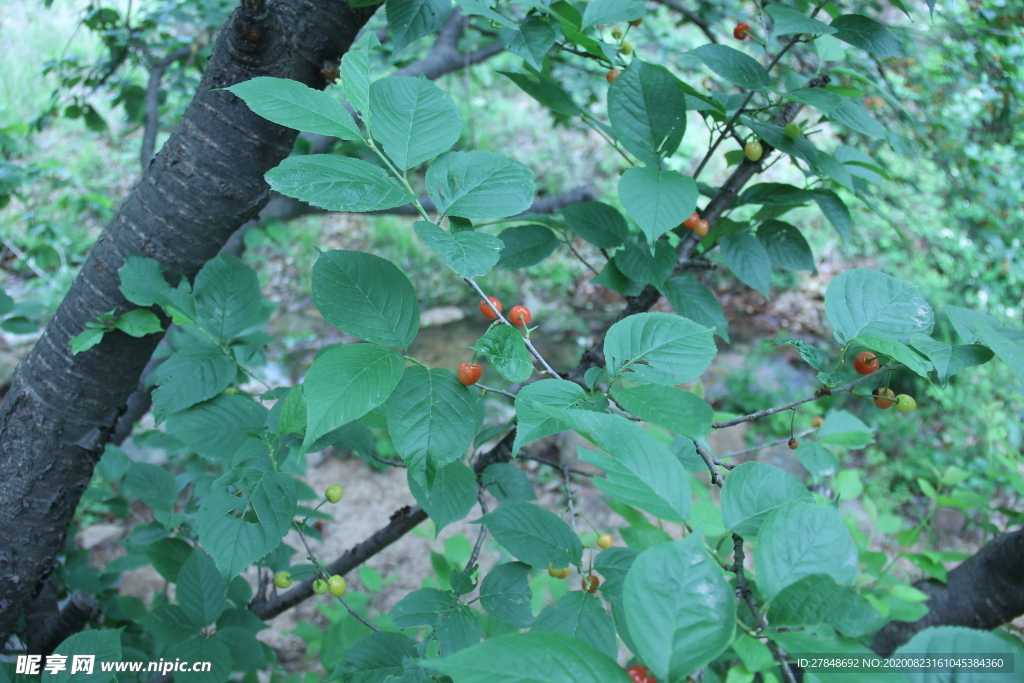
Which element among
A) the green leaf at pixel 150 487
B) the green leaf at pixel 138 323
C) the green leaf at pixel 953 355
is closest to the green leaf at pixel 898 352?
the green leaf at pixel 953 355

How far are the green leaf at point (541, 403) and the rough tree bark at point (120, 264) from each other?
0.75m

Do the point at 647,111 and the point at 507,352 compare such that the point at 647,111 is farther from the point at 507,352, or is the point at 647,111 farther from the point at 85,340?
the point at 85,340

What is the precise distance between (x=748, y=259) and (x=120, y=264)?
1161 mm

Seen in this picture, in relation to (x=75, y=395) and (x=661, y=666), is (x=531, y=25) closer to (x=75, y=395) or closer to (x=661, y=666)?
(x=661, y=666)

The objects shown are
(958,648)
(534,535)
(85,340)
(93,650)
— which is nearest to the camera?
(958,648)

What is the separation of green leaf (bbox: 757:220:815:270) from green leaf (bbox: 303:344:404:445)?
80 cm

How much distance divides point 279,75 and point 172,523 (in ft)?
3.12

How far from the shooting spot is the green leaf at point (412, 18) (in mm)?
887

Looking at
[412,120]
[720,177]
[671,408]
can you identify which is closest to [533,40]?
[412,120]

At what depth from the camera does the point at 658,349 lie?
63 centimetres

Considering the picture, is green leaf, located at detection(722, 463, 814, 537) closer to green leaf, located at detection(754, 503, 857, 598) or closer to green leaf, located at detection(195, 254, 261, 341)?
green leaf, located at detection(754, 503, 857, 598)

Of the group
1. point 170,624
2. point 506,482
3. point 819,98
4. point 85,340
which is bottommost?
point 170,624

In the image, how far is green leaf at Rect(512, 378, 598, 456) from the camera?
54 centimetres

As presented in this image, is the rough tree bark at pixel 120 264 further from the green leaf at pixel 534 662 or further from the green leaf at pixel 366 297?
the green leaf at pixel 534 662
